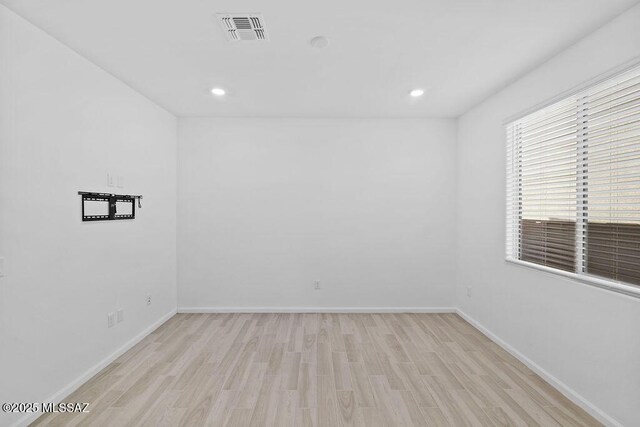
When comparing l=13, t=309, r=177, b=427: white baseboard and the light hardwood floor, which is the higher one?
l=13, t=309, r=177, b=427: white baseboard

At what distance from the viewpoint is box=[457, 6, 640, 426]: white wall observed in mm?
1904

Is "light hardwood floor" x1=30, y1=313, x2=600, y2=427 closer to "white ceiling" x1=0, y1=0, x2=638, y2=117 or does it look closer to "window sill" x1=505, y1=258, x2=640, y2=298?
"window sill" x1=505, y1=258, x2=640, y2=298

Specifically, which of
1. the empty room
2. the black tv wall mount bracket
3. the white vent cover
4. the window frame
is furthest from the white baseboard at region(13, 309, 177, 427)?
the window frame

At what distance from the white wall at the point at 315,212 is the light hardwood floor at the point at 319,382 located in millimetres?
674

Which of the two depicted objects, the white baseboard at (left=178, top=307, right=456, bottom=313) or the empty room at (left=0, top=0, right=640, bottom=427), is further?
the white baseboard at (left=178, top=307, right=456, bottom=313)

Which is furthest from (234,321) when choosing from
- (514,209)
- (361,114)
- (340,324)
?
(514,209)

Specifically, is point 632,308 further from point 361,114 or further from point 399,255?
point 361,114

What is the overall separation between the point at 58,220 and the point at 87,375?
4.27ft

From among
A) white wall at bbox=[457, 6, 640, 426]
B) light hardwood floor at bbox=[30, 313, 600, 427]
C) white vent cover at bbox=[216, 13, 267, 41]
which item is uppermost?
white vent cover at bbox=[216, 13, 267, 41]

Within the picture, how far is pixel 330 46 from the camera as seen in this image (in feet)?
7.57

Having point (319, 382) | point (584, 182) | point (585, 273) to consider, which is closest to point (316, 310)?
point (319, 382)

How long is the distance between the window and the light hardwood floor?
108 centimetres

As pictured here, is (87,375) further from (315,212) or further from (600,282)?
(600,282)

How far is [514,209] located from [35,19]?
13.6 feet
